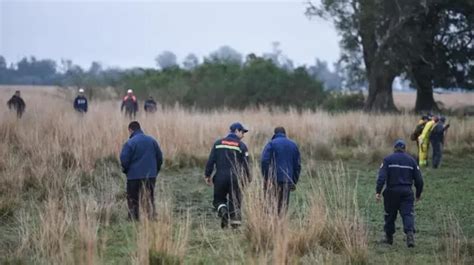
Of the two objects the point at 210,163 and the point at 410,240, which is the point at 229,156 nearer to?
the point at 210,163

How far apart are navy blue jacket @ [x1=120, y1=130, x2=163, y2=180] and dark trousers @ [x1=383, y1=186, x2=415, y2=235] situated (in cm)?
354

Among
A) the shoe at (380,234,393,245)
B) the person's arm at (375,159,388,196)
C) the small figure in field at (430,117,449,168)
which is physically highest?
the person's arm at (375,159,388,196)

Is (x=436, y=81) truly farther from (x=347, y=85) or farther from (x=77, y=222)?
(x=77, y=222)

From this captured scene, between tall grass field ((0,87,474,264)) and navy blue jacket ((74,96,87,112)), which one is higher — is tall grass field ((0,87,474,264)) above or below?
below

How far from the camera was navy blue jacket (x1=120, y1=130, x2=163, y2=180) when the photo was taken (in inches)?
425

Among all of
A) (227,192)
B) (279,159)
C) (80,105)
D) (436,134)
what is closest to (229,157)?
(227,192)

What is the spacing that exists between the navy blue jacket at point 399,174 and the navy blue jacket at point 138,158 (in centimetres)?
343

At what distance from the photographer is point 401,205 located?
9.81m

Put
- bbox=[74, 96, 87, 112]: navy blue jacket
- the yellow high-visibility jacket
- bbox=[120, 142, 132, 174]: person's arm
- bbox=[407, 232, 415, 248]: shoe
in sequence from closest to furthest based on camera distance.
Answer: bbox=[407, 232, 415, 248]: shoe < bbox=[120, 142, 132, 174]: person's arm < the yellow high-visibility jacket < bbox=[74, 96, 87, 112]: navy blue jacket

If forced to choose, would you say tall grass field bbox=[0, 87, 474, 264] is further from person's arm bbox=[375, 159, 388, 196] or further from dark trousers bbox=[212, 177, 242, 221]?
person's arm bbox=[375, 159, 388, 196]

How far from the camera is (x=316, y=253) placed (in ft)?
26.6

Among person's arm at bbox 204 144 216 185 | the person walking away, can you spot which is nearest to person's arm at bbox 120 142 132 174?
person's arm at bbox 204 144 216 185

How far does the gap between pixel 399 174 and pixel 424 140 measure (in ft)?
31.8

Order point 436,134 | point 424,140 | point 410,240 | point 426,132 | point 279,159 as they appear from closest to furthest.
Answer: point 410,240, point 279,159, point 426,132, point 424,140, point 436,134
